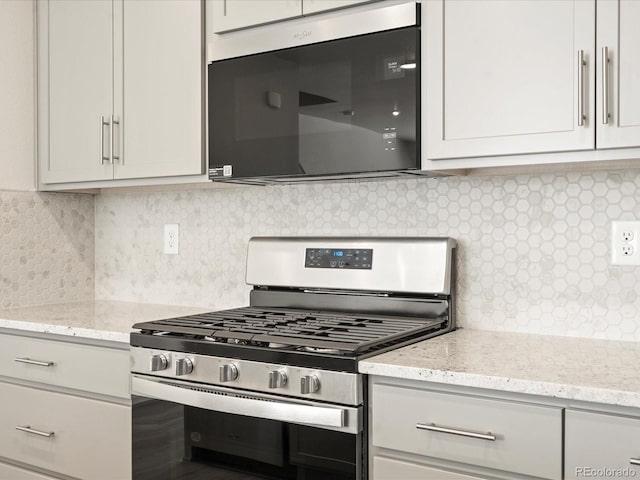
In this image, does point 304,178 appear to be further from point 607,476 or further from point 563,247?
point 607,476

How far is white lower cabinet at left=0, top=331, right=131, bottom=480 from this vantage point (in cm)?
205

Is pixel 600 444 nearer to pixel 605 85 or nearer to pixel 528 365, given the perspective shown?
pixel 528 365

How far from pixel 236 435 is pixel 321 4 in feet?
4.10

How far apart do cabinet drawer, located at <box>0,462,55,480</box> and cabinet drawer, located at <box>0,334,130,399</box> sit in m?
→ 0.33

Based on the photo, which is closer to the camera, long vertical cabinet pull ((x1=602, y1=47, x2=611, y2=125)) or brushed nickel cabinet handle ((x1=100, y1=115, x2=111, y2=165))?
Result: long vertical cabinet pull ((x1=602, y1=47, x2=611, y2=125))

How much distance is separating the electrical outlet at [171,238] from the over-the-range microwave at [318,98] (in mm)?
626

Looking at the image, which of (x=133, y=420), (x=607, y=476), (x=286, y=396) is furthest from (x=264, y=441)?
(x=607, y=476)

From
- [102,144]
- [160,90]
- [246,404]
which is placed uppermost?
[160,90]

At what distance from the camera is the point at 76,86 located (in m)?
2.57

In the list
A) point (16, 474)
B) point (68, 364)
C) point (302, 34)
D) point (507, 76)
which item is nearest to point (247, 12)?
point (302, 34)

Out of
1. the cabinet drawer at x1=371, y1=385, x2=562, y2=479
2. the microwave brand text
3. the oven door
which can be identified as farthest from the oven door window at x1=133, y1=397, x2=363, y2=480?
the microwave brand text

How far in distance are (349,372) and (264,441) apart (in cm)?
32

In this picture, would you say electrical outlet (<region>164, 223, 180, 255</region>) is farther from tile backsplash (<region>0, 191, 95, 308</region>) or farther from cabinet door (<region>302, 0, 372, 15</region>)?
cabinet door (<region>302, 0, 372, 15</region>)

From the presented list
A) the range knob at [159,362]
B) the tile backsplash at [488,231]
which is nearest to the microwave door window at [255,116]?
the tile backsplash at [488,231]
